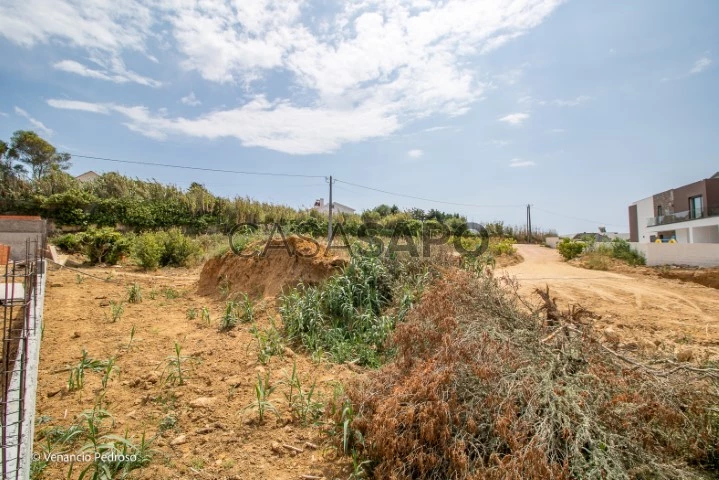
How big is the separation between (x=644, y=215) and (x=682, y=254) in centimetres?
2005

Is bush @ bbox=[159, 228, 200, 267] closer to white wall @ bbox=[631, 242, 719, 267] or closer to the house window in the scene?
white wall @ bbox=[631, 242, 719, 267]

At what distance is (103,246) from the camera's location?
9.66 metres

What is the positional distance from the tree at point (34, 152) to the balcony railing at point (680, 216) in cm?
4109

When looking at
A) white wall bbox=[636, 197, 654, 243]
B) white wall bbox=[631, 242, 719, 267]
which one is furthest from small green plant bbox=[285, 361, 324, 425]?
white wall bbox=[636, 197, 654, 243]

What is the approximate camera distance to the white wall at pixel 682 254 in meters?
12.8

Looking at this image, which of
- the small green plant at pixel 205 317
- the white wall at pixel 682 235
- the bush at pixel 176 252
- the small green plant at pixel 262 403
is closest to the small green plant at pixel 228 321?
the small green plant at pixel 205 317

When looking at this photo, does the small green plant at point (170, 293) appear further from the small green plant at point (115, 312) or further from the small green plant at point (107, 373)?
the small green plant at point (107, 373)

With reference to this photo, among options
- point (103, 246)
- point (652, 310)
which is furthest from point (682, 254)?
point (103, 246)

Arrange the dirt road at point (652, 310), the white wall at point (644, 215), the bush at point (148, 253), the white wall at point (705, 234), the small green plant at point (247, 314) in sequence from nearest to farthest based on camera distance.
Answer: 1. the dirt road at point (652, 310)
2. the small green plant at point (247, 314)
3. the bush at point (148, 253)
4. the white wall at point (705, 234)
5. the white wall at point (644, 215)

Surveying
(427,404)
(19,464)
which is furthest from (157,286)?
(427,404)

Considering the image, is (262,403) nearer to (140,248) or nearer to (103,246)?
(140,248)

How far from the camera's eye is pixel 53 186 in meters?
16.1

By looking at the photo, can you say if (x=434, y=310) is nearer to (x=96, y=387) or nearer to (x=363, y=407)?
(x=363, y=407)

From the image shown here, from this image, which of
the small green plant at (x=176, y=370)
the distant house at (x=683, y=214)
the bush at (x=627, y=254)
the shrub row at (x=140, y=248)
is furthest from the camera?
the distant house at (x=683, y=214)
